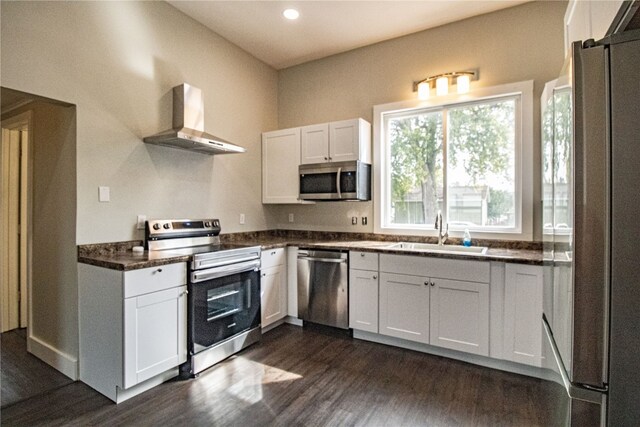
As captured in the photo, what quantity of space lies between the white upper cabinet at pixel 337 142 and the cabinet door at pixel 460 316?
158 centimetres

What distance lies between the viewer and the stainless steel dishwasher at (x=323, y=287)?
3199 mm

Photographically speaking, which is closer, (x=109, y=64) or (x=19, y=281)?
(x=109, y=64)

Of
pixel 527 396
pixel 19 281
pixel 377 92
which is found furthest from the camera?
pixel 377 92

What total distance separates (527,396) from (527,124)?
2227 millimetres

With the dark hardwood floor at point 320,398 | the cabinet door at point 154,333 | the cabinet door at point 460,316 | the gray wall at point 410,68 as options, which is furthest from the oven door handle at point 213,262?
the cabinet door at point 460,316

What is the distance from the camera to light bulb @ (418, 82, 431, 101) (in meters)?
3.33

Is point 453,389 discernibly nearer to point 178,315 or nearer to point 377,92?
point 178,315

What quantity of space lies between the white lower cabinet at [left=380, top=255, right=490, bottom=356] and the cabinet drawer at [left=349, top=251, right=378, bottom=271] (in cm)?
7

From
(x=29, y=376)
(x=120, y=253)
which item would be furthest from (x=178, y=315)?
(x=29, y=376)

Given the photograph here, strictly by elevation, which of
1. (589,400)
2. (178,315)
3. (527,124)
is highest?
(527,124)

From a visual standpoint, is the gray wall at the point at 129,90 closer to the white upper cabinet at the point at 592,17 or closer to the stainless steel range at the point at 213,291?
the stainless steel range at the point at 213,291

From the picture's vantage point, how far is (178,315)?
2.38 meters

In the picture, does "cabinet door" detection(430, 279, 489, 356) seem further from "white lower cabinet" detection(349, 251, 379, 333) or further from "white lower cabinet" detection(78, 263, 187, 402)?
"white lower cabinet" detection(78, 263, 187, 402)

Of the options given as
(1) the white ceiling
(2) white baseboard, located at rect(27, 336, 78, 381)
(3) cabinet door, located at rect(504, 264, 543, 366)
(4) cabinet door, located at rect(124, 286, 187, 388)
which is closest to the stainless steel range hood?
(1) the white ceiling
